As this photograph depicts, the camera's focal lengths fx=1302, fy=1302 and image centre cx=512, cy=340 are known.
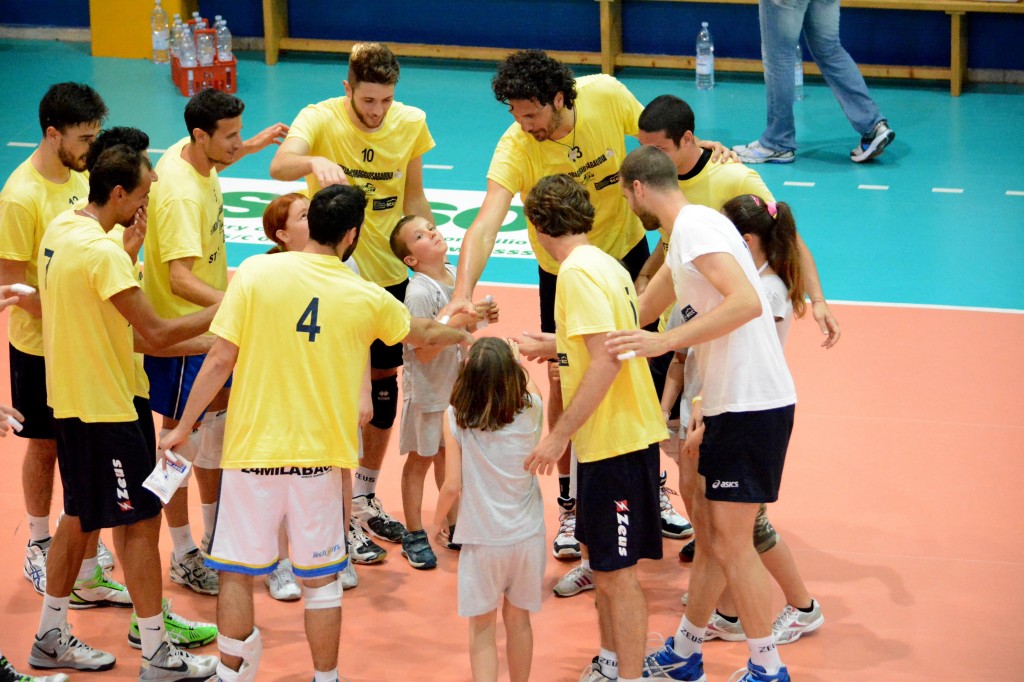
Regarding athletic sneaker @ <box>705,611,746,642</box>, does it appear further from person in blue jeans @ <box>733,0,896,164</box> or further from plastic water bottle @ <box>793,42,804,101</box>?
plastic water bottle @ <box>793,42,804,101</box>

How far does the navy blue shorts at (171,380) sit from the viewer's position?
555 cm

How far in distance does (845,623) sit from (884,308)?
3615mm

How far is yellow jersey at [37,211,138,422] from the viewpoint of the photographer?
460 cm

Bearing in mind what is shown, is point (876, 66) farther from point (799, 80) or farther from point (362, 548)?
point (362, 548)

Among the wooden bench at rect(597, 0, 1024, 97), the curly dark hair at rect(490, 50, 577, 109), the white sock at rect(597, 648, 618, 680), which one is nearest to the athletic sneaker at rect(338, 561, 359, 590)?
the white sock at rect(597, 648, 618, 680)

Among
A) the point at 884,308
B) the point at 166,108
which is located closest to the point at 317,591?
the point at 884,308

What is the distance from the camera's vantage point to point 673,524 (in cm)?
620

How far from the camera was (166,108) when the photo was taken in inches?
503

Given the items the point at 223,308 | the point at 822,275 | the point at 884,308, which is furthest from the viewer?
the point at 822,275

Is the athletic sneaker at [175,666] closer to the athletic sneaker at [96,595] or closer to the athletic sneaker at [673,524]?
the athletic sneaker at [96,595]

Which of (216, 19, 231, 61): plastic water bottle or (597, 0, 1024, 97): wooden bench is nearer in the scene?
(597, 0, 1024, 97): wooden bench

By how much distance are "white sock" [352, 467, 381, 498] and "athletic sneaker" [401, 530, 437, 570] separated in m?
0.32

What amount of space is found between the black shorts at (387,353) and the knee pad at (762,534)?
1953 millimetres

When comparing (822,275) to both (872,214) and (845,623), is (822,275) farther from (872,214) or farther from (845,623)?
(845,623)
